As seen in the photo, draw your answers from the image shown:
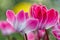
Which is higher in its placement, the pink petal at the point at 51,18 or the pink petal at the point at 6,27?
the pink petal at the point at 51,18

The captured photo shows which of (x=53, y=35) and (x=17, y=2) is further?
(x=17, y=2)

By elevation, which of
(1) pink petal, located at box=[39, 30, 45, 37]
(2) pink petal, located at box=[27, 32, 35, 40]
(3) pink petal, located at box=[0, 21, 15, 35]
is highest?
(3) pink petal, located at box=[0, 21, 15, 35]

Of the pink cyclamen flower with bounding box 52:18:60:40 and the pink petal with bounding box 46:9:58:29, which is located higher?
the pink petal with bounding box 46:9:58:29

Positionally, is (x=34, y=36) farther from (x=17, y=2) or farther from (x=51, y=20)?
(x=17, y=2)

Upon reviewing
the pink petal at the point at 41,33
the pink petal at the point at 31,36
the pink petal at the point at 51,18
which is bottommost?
the pink petal at the point at 31,36

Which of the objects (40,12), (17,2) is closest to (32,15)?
(40,12)

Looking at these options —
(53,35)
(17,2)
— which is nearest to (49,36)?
(53,35)

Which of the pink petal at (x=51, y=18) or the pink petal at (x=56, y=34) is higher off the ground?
the pink petal at (x=51, y=18)
